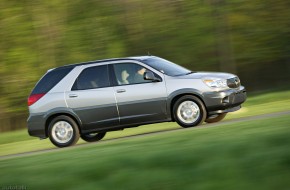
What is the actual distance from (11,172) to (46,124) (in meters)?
5.39

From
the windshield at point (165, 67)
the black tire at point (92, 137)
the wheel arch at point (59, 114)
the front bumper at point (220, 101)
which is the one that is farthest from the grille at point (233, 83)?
the black tire at point (92, 137)

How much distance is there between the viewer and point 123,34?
108 feet

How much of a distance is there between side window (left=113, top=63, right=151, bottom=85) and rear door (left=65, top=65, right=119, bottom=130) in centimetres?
25

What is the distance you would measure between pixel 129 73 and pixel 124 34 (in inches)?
716

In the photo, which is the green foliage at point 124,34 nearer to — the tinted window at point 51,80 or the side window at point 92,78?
the tinted window at point 51,80

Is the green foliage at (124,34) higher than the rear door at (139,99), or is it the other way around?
the green foliage at (124,34)

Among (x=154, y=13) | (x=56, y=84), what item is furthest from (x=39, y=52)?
(x=56, y=84)

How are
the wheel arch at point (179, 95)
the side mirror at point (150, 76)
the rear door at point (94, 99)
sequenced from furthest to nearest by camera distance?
the rear door at point (94, 99), the side mirror at point (150, 76), the wheel arch at point (179, 95)

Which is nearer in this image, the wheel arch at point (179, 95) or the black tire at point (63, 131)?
the wheel arch at point (179, 95)

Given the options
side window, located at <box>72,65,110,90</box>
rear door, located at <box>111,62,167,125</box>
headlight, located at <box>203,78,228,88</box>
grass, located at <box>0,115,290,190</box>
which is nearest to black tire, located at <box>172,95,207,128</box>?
rear door, located at <box>111,62,167,125</box>

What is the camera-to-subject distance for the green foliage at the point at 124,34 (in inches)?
1247

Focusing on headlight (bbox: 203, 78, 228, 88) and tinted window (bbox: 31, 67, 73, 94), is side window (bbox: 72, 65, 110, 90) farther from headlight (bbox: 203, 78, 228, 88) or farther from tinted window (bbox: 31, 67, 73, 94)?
headlight (bbox: 203, 78, 228, 88)


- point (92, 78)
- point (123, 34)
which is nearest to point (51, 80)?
point (92, 78)

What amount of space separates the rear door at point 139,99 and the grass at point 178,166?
3471 millimetres
